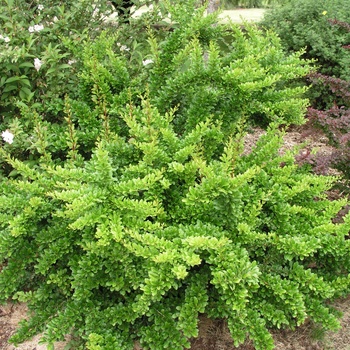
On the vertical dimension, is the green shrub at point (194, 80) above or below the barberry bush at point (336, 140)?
above

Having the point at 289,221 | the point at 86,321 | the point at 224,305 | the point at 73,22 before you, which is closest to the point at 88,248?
the point at 86,321

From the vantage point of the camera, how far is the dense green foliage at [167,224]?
80.2 inches

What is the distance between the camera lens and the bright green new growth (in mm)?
2006

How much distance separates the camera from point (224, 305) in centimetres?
215

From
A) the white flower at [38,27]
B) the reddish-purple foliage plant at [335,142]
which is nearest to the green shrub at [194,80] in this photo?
the reddish-purple foliage plant at [335,142]

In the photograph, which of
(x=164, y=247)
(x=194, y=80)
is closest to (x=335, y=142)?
(x=194, y=80)

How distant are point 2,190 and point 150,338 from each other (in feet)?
3.76

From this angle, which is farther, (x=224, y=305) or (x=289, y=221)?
(x=289, y=221)

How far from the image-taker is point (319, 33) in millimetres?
5230

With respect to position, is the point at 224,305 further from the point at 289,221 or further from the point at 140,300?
the point at 289,221

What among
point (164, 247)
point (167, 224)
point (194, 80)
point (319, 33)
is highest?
point (194, 80)

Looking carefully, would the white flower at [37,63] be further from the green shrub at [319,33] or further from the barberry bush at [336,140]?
the green shrub at [319,33]

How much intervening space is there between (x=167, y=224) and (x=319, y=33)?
3855 millimetres

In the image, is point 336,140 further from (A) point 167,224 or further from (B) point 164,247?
(B) point 164,247
